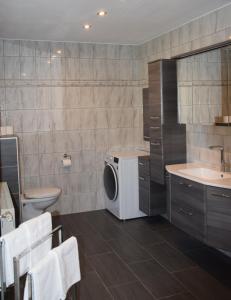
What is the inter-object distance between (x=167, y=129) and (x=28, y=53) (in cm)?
215

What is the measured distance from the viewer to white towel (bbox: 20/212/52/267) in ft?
7.34

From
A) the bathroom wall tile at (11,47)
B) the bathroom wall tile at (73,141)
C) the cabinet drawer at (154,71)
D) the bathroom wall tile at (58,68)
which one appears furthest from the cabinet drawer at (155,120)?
the bathroom wall tile at (11,47)

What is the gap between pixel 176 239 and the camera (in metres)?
4.04

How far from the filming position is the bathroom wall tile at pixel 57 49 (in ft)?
15.7

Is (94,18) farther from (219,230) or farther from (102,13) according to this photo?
(219,230)

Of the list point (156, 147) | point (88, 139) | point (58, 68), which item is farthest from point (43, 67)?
point (156, 147)

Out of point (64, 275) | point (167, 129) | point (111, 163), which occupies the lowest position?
point (64, 275)

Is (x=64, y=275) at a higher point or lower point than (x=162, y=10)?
lower

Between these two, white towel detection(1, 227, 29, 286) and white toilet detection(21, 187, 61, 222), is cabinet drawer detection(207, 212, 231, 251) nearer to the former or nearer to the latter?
white towel detection(1, 227, 29, 286)

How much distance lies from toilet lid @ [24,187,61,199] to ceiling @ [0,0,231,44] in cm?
198

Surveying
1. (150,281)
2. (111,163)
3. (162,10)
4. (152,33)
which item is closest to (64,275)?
(150,281)

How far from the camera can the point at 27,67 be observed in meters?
4.71

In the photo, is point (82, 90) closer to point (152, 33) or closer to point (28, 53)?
point (28, 53)

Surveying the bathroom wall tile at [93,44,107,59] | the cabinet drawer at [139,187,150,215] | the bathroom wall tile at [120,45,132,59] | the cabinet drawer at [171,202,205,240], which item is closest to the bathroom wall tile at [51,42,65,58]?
the bathroom wall tile at [93,44,107,59]
